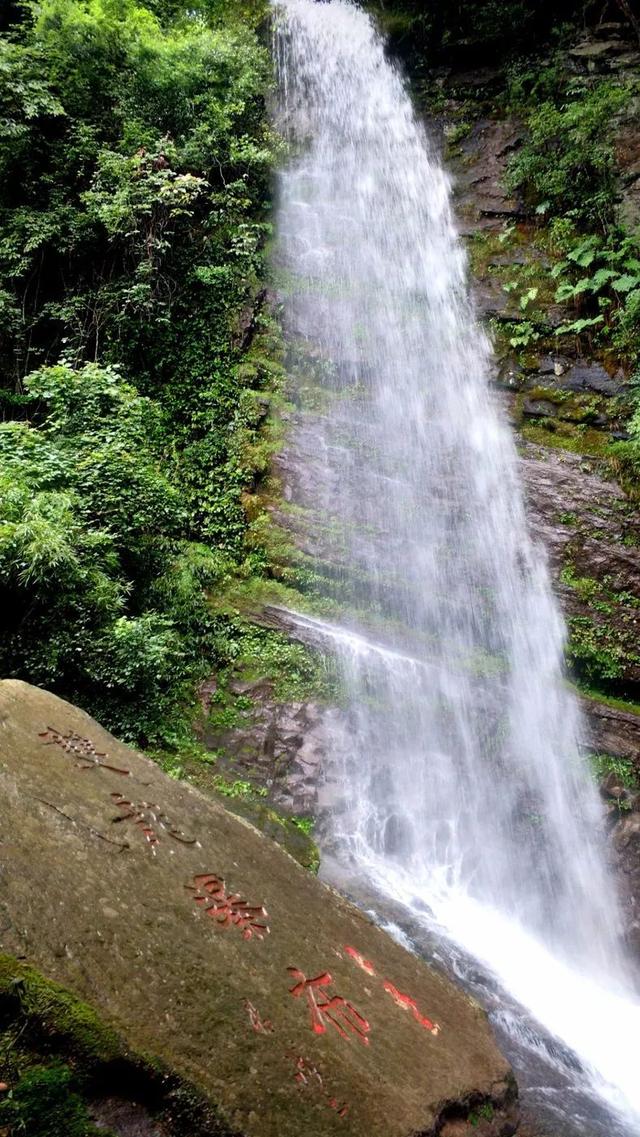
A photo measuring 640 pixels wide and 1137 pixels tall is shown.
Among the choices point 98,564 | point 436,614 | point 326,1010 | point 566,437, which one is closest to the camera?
point 326,1010

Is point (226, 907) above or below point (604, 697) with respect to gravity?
below

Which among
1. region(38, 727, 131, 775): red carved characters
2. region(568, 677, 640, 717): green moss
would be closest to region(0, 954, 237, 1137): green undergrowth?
region(38, 727, 131, 775): red carved characters

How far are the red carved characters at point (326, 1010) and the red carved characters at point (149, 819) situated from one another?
727 mm

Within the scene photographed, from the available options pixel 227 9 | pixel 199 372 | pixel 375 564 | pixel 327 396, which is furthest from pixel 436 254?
pixel 227 9

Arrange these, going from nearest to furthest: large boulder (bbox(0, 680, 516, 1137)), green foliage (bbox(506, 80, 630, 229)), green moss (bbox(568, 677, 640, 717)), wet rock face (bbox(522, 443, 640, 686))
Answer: large boulder (bbox(0, 680, 516, 1137)), green moss (bbox(568, 677, 640, 717)), wet rock face (bbox(522, 443, 640, 686)), green foliage (bbox(506, 80, 630, 229))

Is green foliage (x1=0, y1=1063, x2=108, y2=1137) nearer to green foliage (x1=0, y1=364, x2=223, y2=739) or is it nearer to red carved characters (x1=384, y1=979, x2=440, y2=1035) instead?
red carved characters (x1=384, y1=979, x2=440, y2=1035)

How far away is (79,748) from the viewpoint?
3121mm

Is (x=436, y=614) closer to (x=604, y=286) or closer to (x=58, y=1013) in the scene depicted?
(x=604, y=286)

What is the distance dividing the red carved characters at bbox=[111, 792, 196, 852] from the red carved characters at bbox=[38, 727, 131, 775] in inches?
8.1

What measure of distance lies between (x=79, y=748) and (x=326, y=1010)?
1527mm

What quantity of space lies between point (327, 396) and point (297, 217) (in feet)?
14.2

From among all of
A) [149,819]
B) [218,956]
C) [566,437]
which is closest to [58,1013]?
[218,956]

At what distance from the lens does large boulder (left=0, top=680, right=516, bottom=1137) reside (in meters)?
2.14

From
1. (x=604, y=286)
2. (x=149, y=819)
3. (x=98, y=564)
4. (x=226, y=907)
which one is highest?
(x=604, y=286)
